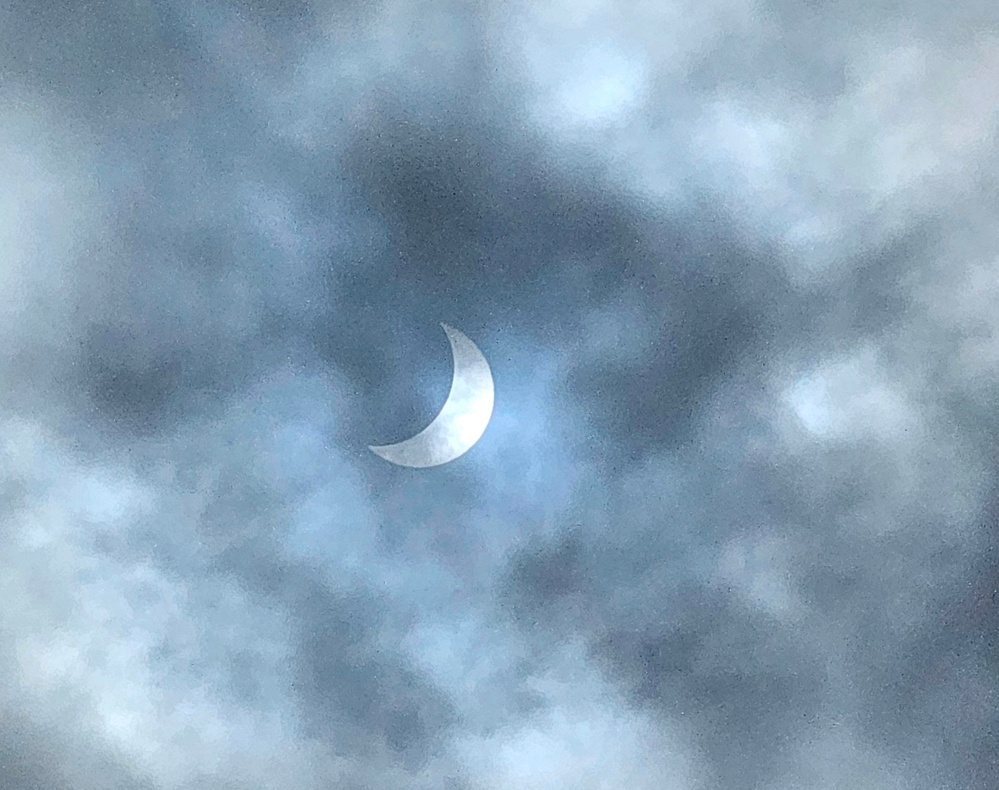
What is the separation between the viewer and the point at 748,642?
67.1 metres

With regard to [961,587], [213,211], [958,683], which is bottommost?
[958,683]

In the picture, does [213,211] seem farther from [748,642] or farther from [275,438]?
[748,642]

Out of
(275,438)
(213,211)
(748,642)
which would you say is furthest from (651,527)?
(213,211)

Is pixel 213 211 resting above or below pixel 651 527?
above

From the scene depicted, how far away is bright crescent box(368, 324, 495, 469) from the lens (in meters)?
64.3

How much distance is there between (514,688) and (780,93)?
37356 mm

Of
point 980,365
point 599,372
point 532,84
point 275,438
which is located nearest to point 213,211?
point 275,438

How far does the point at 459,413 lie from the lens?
64.3m

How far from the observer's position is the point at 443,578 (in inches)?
2630

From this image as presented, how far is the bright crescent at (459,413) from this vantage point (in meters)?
64.3

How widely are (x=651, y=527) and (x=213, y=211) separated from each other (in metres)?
31.2

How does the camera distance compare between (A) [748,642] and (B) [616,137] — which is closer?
(B) [616,137]

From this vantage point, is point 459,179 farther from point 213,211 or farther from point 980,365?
point 980,365

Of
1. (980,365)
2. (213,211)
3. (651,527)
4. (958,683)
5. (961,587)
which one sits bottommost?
(958,683)
